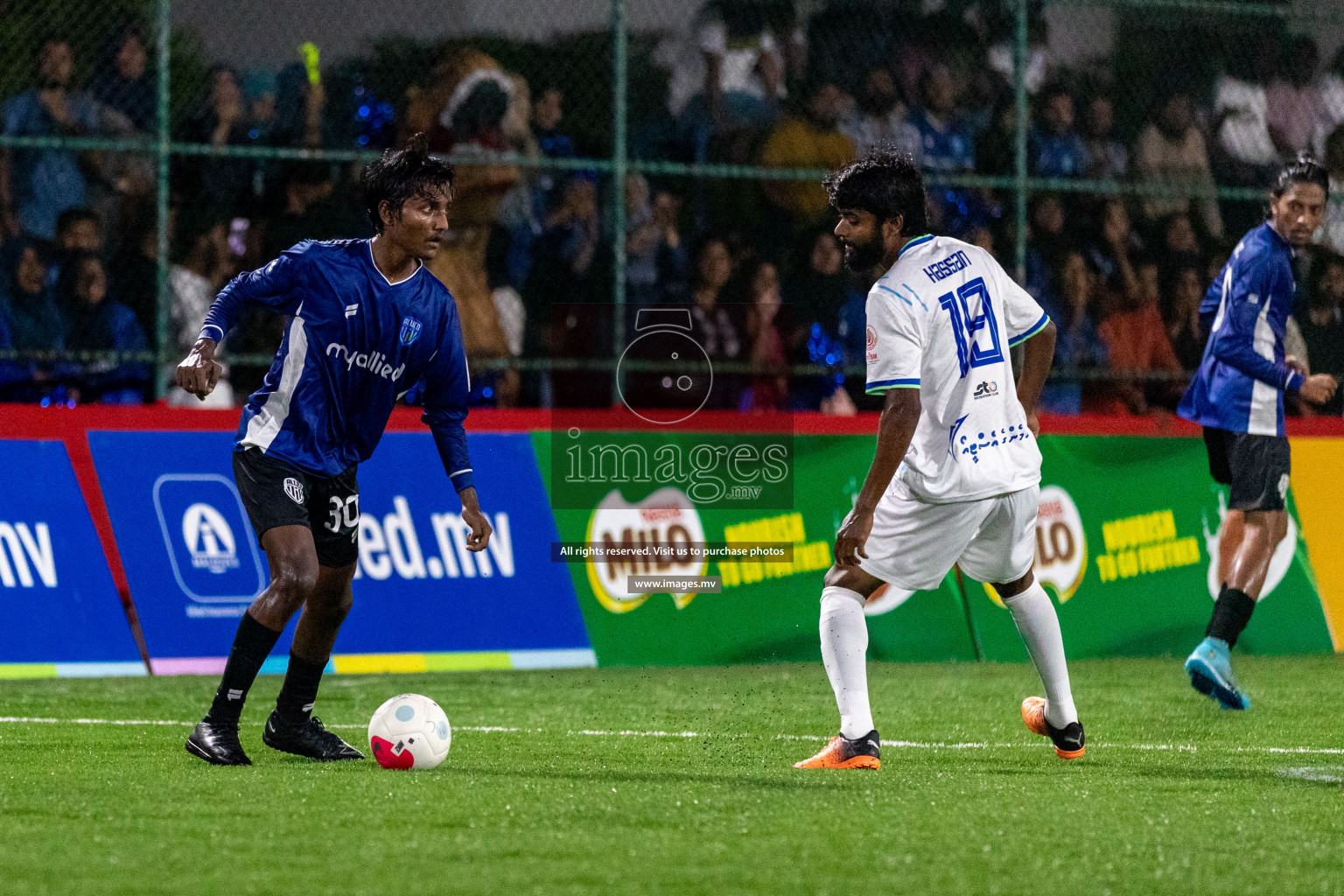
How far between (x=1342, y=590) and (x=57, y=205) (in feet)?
25.7


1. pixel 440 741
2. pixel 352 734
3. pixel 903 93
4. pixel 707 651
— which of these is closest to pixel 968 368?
pixel 440 741

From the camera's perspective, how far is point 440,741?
634 centimetres

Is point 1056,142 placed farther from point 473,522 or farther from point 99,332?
point 473,522

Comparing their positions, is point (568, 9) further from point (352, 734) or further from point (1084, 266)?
point (352, 734)

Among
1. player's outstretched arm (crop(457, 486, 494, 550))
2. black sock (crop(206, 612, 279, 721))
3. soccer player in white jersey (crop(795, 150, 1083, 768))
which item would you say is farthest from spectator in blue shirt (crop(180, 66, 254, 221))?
soccer player in white jersey (crop(795, 150, 1083, 768))

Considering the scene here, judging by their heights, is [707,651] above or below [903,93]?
below

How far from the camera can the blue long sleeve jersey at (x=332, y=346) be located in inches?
254

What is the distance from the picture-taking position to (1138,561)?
11336 millimetres

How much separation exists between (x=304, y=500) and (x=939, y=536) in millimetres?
2091

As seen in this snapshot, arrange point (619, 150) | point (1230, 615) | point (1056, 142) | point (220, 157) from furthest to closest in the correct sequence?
point (1056, 142) < point (619, 150) < point (220, 157) < point (1230, 615)

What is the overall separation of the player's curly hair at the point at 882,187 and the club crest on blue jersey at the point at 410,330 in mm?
1452

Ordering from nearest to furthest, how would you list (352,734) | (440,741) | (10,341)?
(440,741)
(352,734)
(10,341)

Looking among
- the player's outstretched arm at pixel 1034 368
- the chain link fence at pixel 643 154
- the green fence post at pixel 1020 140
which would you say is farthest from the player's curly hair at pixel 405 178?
the green fence post at pixel 1020 140
